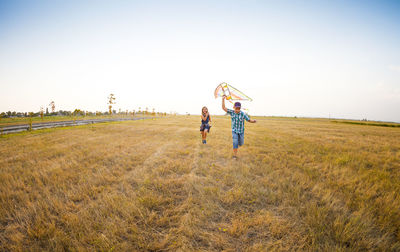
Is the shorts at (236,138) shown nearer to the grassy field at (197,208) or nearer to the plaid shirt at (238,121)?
the plaid shirt at (238,121)

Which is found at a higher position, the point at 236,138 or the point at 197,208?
the point at 236,138

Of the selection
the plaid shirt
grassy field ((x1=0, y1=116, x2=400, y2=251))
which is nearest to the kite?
the plaid shirt

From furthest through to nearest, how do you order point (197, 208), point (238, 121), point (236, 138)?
point (236, 138) → point (238, 121) → point (197, 208)

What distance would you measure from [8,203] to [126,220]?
3.54 metres

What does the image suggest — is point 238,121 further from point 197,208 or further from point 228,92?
point 197,208

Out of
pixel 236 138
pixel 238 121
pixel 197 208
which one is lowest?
pixel 197 208

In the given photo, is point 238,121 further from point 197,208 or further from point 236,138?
point 197,208

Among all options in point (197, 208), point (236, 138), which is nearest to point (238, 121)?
point (236, 138)

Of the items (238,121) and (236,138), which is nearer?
(238,121)

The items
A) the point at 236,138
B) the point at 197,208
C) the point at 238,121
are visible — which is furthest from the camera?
the point at 236,138

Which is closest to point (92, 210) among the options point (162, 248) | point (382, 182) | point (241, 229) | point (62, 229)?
point (62, 229)

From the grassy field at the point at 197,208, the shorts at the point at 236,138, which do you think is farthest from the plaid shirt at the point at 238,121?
the grassy field at the point at 197,208

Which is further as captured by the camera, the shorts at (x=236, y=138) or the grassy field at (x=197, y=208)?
the shorts at (x=236, y=138)

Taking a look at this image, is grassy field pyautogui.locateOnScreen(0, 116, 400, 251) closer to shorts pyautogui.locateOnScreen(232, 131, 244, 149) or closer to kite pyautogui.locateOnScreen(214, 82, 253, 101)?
shorts pyautogui.locateOnScreen(232, 131, 244, 149)
